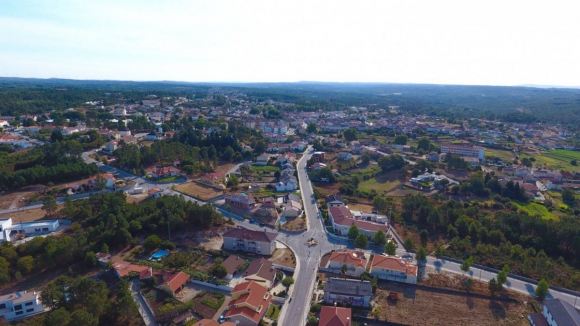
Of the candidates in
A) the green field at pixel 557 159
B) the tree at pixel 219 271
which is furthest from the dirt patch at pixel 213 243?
the green field at pixel 557 159

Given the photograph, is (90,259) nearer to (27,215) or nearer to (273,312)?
(273,312)

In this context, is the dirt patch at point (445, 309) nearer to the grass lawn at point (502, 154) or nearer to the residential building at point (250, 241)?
the residential building at point (250, 241)

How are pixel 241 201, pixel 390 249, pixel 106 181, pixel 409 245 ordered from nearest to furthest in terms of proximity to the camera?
pixel 390 249
pixel 409 245
pixel 241 201
pixel 106 181

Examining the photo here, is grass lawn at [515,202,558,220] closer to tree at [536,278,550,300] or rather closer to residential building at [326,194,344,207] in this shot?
tree at [536,278,550,300]

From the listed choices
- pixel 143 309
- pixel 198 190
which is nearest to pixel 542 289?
pixel 143 309

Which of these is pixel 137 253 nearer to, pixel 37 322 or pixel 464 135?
pixel 37 322

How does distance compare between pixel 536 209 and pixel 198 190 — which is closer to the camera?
pixel 536 209
